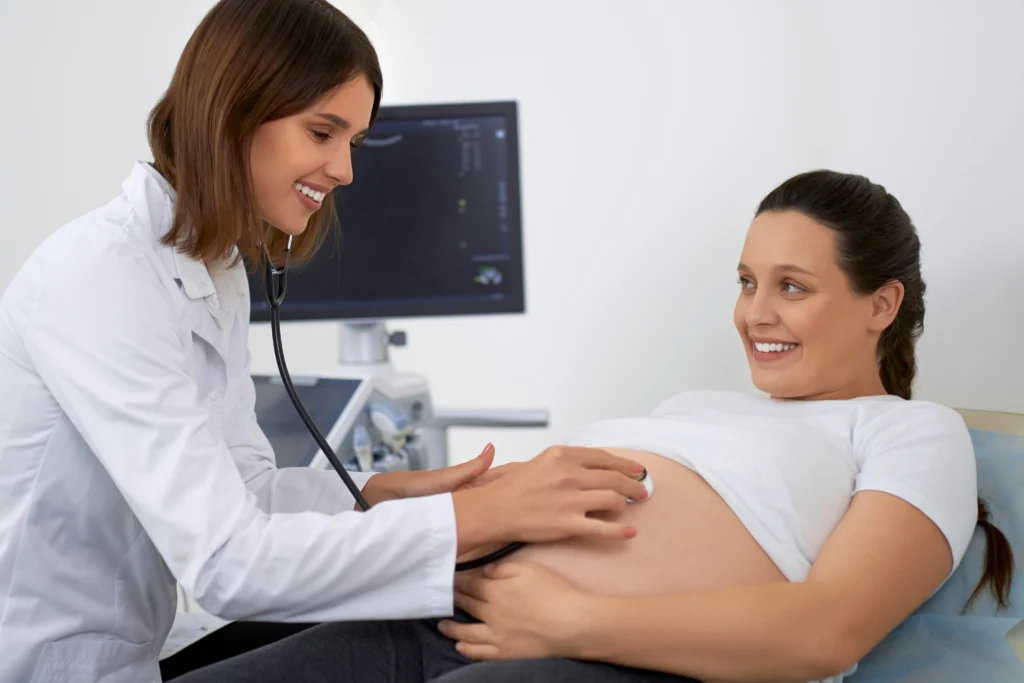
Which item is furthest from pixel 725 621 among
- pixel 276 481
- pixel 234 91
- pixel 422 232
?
pixel 422 232

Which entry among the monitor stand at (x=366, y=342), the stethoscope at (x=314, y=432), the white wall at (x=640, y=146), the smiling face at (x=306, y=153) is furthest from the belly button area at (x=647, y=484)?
the monitor stand at (x=366, y=342)

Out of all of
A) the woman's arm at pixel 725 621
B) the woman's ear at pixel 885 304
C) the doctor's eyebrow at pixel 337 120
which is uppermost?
the doctor's eyebrow at pixel 337 120

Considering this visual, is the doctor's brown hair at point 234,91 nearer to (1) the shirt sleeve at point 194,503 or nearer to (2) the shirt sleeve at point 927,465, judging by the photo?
(1) the shirt sleeve at point 194,503

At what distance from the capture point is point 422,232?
2076 mm

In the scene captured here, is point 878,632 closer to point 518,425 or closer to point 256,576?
point 256,576

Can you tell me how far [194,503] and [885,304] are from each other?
1.00 m

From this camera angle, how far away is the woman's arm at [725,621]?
0.94 metres

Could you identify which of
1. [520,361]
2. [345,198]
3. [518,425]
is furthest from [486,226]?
[520,361]

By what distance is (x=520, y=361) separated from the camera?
106 inches

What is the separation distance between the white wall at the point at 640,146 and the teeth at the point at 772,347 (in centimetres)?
52

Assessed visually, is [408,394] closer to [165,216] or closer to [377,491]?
[377,491]

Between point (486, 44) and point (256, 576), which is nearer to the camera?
point (256, 576)

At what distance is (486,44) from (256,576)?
1.97m

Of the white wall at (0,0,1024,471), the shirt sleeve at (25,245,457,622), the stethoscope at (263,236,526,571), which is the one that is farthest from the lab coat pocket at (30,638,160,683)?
the white wall at (0,0,1024,471)
